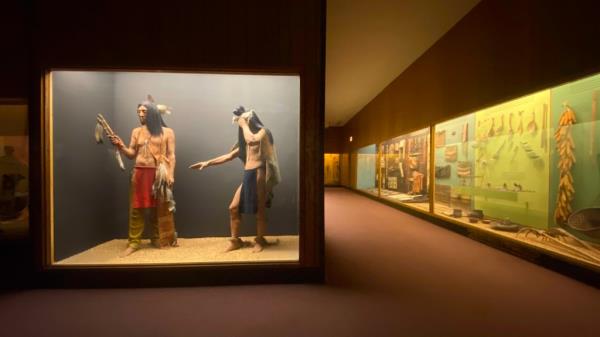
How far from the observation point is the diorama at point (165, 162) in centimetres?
286

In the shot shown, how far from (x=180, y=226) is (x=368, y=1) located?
4.86 metres

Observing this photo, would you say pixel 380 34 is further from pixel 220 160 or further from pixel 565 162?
pixel 220 160

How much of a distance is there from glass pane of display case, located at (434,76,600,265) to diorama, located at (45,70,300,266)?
3365 millimetres

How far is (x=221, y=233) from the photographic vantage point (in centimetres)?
344

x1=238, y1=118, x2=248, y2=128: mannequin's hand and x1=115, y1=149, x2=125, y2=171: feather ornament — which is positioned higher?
x1=238, y1=118, x2=248, y2=128: mannequin's hand

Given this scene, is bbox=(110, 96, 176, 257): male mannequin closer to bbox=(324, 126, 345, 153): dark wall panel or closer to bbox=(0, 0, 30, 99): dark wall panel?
bbox=(0, 0, 30, 99): dark wall panel

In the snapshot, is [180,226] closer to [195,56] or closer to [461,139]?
[195,56]

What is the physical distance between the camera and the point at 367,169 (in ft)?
37.5

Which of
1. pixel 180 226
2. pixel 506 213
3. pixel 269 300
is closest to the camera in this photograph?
pixel 269 300

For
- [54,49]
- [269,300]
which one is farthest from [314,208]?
[54,49]

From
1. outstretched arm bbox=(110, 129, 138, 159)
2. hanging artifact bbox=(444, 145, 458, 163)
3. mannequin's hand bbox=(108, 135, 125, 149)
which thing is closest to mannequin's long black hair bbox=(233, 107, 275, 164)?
outstretched arm bbox=(110, 129, 138, 159)

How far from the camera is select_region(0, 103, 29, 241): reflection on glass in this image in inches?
122

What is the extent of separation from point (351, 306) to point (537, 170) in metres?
3.37

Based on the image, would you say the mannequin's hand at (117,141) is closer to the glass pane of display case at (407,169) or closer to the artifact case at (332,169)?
the glass pane of display case at (407,169)
